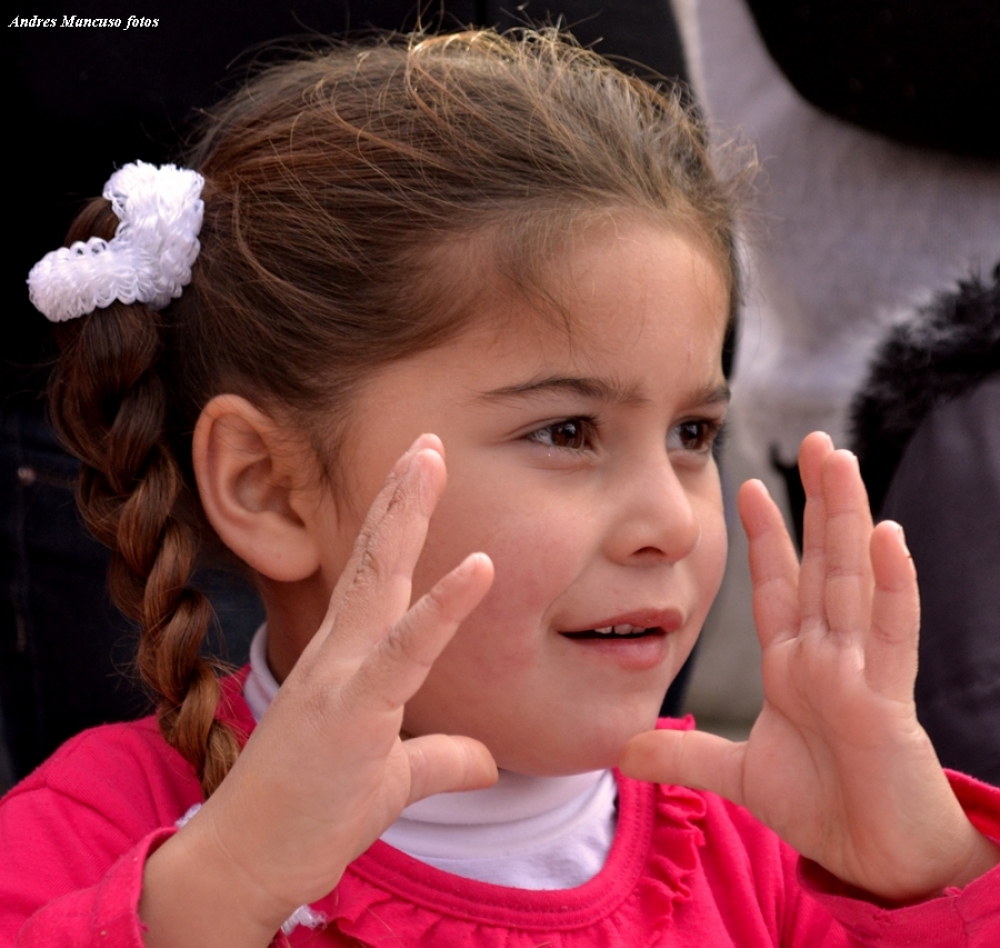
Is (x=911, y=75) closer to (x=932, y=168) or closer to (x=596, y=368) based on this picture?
(x=932, y=168)

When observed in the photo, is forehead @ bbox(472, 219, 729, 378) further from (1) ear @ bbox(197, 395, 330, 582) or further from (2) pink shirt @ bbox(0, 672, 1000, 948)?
(2) pink shirt @ bbox(0, 672, 1000, 948)

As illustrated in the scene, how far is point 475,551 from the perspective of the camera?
3.50 feet

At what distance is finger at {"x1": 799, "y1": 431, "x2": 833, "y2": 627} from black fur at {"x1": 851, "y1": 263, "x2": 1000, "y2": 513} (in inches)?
25.6

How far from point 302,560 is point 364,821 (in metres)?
0.31

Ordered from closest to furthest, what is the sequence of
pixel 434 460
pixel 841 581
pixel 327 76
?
pixel 434 460 < pixel 841 581 < pixel 327 76

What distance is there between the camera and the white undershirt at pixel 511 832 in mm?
1137

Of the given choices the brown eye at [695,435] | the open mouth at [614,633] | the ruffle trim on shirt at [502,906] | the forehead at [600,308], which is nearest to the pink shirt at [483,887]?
the ruffle trim on shirt at [502,906]

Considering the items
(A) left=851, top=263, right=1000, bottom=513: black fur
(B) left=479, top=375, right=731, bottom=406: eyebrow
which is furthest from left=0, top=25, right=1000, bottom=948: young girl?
(A) left=851, top=263, right=1000, bottom=513: black fur

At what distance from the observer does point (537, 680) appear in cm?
108

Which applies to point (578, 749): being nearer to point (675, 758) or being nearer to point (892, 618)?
point (675, 758)

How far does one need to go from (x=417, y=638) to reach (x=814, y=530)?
0.38m

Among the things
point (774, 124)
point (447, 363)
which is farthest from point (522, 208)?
point (774, 124)

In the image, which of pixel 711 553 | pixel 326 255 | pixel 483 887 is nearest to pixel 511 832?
pixel 483 887

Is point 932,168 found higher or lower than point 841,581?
higher
